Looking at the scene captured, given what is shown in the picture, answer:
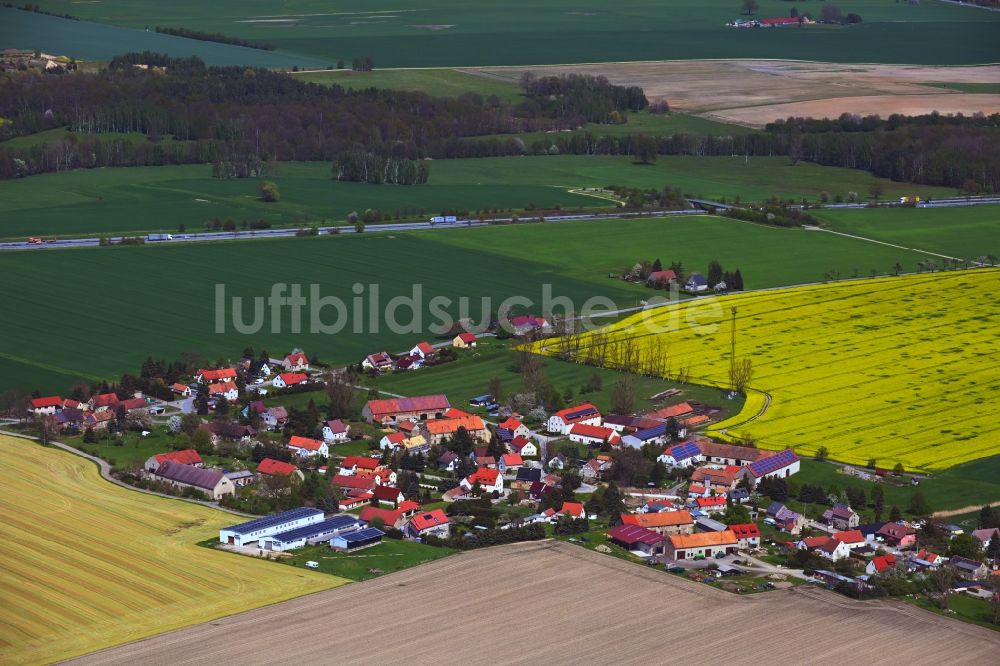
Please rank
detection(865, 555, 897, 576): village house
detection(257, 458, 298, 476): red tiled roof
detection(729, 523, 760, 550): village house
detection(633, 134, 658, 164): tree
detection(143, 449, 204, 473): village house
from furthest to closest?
detection(633, 134, 658, 164): tree
detection(143, 449, 204, 473): village house
detection(257, 458, 298, 476): red tiled roof
detection(729, 523, 760, 550): village house
detection(865, 555, 897, 576): village house

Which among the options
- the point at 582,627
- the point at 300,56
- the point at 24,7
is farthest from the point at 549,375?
the point at 24,7

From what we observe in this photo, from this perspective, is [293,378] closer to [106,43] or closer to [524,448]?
[524,448]

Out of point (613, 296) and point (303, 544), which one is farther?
point (613, 296)

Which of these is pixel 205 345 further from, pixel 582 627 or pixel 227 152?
pixel 227 152

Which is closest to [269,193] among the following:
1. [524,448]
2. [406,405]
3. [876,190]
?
[876,190]

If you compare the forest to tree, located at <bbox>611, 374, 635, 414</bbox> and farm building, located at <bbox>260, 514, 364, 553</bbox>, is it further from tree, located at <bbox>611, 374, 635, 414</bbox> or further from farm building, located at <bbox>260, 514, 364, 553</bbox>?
farm building, located at <bbox>260, 514, 364, 553</bbox>

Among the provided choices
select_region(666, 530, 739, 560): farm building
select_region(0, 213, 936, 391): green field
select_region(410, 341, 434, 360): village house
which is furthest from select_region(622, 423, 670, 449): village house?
select_region(0, 213, 936, 391): green field
